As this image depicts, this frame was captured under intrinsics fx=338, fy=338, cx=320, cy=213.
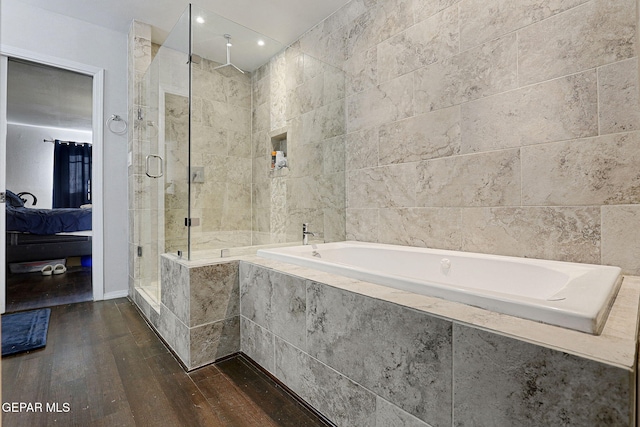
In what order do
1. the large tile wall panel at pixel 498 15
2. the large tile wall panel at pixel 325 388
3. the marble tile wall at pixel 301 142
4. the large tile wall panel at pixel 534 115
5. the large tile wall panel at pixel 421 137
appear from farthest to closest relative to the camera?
the marble tile wall at pixel 301 142, the large tile wall panel at pixel 421 137, the large tile wall panel at pixel 498 15, the large tile wall panel at pixel 534 115, the large tile wall panel at pixel 325 388

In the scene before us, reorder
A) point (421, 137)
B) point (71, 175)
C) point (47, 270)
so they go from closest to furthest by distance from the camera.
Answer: point (421, 137)
point (47, 270)
point (71, 175)

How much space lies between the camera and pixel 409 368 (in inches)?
41.7

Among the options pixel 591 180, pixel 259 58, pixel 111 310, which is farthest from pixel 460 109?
pixel 111 310

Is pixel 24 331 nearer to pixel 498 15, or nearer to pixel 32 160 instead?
pixel 498 15

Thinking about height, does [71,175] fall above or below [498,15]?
below

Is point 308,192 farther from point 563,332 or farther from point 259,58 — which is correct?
point 563,332

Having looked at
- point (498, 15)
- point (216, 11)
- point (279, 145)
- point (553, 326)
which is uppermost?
point (216, 11)

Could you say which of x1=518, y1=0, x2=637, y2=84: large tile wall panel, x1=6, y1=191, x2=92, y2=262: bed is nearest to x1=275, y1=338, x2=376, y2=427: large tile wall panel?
x1=518, y1=0, x2=637, y2=84: large tile wall panel

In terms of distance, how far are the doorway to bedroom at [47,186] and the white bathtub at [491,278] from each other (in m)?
2.52

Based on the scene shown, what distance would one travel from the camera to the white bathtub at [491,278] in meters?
0.92

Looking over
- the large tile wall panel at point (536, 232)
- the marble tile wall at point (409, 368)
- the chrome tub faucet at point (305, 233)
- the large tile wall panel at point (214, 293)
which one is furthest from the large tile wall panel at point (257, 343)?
the large tile wall panel at point (536, 232)

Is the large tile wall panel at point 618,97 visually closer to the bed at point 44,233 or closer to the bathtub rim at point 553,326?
the bathtub rim at point 553,326

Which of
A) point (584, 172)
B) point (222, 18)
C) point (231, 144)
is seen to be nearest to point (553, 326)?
point (584, 172)

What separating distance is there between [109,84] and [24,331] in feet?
7.05
